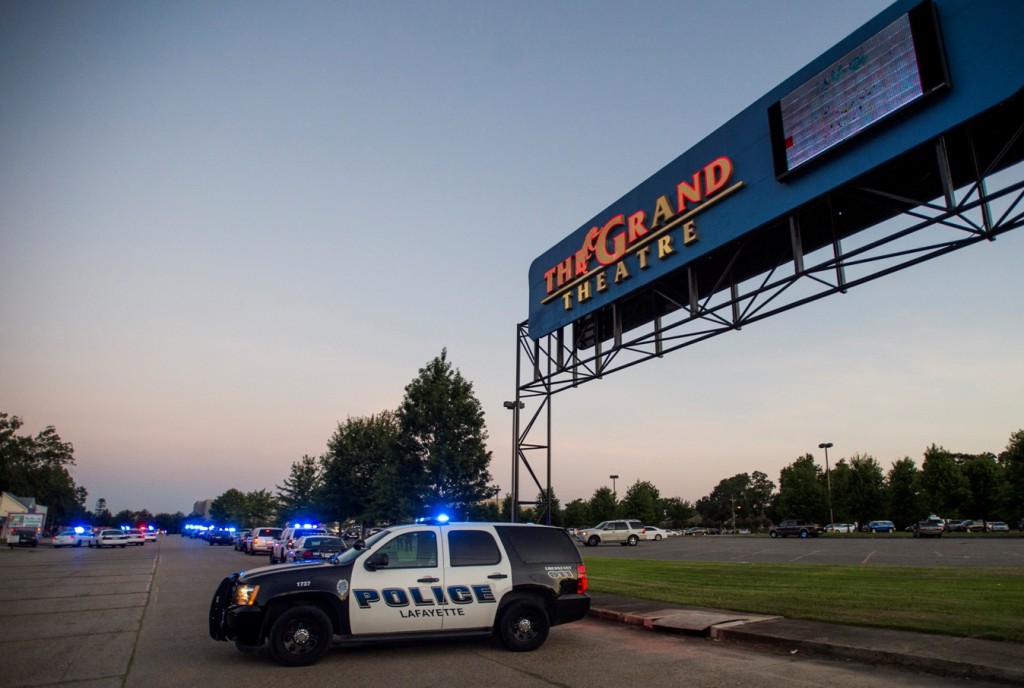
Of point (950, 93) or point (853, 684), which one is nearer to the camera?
point (853, 684)

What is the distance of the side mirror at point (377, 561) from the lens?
323 inches

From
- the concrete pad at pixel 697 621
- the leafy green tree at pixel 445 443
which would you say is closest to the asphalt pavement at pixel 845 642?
the concrete pad at pixel 697 621

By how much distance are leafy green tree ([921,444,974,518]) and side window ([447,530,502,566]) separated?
63907mm

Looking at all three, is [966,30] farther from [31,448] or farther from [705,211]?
[31,448]

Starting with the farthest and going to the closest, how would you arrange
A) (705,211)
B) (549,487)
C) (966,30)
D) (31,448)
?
(31,448)
(549,487)
(705,211)
(966,30)

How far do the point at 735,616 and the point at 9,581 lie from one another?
811 inches

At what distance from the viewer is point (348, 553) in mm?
8867

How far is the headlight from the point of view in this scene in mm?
7684

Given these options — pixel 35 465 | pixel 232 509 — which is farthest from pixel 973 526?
pixel 232 509

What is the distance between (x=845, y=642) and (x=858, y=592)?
5604 mm

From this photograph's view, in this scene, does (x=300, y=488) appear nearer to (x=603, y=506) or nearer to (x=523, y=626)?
(x=603, y=506)

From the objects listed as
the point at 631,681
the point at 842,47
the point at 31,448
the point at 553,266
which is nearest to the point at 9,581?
the point at 553,266

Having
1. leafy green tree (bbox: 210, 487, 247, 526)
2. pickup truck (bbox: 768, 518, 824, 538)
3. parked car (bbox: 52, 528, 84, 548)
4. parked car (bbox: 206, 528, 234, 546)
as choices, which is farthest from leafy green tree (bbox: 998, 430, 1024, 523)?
leafy green tree (bbox: 210, 487, 247, 526)

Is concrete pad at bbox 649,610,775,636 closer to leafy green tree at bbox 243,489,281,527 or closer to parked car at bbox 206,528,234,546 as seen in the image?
parked car at bbox 206,528,234,546
